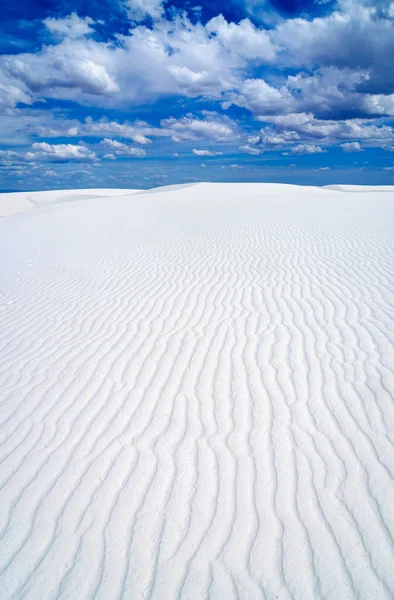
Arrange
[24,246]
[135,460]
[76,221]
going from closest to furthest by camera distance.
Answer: [135,460]
[24,246]
[76,221]

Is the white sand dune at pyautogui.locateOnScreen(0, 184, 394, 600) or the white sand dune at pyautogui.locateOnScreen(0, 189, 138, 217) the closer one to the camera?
the white sand dune at pyautogui.locateOnScreen(0, 184, 394, 600)

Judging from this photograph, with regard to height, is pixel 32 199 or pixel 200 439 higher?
pixel 200 439

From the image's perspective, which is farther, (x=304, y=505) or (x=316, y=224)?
(x=316, y=224)

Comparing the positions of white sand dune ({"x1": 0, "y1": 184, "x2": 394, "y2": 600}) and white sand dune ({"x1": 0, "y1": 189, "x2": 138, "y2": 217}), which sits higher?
white sand dune ({"x1": 0, "y1": 184, "x2": 394, "y2": 600})

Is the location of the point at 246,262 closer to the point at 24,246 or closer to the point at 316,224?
the point at 316,224

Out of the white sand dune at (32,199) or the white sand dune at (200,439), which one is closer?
the white sand dune at (200,439)

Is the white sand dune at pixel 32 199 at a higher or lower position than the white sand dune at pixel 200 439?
lower

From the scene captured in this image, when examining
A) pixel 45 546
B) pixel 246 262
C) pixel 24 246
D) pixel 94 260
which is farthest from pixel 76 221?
pixel 45 546

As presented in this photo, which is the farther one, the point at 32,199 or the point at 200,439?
the point at 32,199
